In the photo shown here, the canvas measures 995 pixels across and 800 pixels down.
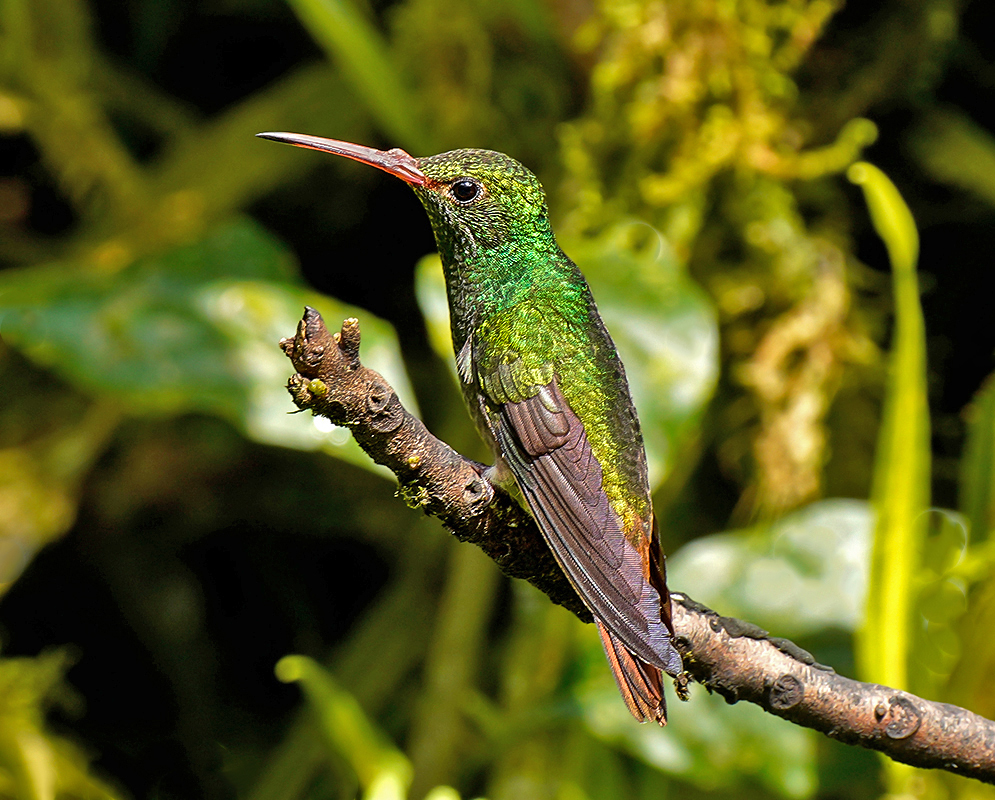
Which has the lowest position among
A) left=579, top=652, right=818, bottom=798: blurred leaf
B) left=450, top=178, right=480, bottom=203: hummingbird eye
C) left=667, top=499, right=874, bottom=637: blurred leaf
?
left=579, top=652, right=818, bottom=798: blurred leaf

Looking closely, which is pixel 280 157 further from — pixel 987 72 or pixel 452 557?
pixel 987 72

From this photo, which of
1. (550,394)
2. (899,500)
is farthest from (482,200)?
(899,500)

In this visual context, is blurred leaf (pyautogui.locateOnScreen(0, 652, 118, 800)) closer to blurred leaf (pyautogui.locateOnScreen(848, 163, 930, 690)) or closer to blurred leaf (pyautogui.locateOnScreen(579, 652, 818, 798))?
blurred leaf (pyautogui.locateOnScreen(579, 652, 818, 798))

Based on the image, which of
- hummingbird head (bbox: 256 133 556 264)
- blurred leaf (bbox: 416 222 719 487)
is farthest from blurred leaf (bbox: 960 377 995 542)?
hummingbird head (bbox: 256 133 556 264)

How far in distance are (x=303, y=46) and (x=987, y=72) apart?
170 centimetres

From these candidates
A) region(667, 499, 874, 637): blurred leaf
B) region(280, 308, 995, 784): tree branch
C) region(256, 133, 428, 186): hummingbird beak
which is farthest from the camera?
region(667, 499, 874, 637): blurred leaf

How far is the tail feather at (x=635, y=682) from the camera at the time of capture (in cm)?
95

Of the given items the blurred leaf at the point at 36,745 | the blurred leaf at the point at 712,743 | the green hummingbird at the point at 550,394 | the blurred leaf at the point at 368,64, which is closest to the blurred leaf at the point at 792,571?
the blurred leaf at the point at 712,743

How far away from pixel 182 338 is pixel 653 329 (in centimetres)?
85

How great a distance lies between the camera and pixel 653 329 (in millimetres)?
1809

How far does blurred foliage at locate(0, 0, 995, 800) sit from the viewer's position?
5.76ft

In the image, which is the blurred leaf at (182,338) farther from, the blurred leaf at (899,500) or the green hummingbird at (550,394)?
the blurred leaf at (899,500)

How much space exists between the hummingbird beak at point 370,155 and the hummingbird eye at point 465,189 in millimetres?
38

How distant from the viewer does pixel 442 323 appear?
5.49ft
